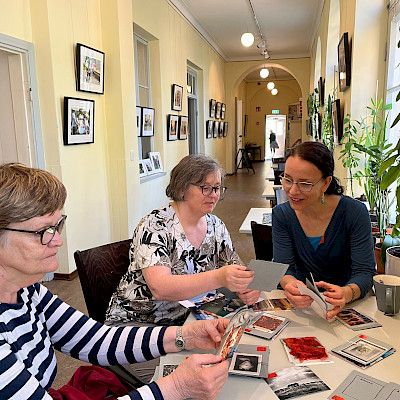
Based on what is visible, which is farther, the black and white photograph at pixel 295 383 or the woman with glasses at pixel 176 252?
the woman with glasses at pixel 176 252

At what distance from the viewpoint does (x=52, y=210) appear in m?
1.04

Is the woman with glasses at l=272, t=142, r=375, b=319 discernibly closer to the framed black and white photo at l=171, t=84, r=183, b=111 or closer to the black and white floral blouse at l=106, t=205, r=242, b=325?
the black and white floral blouse at l=106, t=205, r=242, b=325

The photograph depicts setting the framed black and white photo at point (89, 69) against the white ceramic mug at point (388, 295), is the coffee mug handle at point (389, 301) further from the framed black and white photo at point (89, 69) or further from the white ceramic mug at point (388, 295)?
the framed black and white photo at point (89, 69)

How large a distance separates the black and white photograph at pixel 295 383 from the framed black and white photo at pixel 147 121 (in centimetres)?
517

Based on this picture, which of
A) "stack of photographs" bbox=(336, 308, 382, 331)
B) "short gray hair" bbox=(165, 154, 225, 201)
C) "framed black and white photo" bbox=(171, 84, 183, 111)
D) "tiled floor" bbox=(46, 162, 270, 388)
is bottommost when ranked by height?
"tiled floor" bbox=(46, 162, 270, 388)

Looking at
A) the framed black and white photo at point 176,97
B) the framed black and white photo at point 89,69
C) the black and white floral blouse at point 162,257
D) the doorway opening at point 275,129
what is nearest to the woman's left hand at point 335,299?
the black and white floral blouse at point 162,257

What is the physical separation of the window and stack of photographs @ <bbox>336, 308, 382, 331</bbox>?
501 centimetres

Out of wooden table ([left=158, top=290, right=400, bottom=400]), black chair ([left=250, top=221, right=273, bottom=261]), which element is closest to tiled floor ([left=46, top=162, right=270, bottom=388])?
black chair ([left=250, top=221, right=273, bottom=261])

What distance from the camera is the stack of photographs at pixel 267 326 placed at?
1.34 meters

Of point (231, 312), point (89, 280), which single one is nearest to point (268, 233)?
point (231, 312)

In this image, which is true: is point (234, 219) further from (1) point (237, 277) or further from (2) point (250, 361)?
(2) point (250, 361)

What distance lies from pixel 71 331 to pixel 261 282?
0.68m

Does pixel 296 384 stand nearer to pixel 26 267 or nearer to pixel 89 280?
pixel 26 267

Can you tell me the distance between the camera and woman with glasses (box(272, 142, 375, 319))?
178 cm
